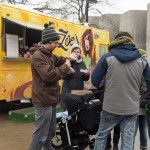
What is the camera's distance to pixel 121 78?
4207 millimetres

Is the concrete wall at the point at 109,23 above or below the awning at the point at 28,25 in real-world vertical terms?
above

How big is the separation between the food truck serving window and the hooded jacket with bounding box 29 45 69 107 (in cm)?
372

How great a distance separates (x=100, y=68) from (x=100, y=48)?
8269 millimetres

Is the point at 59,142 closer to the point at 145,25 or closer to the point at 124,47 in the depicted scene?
the point at 124,47

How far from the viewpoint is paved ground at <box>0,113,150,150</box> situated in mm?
6054

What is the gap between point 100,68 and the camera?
429cm

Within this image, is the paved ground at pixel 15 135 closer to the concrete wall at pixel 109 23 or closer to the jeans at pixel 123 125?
the jeans at pixel 123 125

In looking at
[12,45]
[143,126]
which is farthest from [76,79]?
[12,45]

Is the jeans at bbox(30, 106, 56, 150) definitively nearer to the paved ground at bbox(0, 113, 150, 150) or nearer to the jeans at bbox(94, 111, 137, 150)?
the jeans at bbox(94, 111, 137, 150)

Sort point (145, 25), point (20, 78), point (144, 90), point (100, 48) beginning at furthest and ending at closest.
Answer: point (145, 25) → point (100, 48) → point (20, 78) → point (144, 90)

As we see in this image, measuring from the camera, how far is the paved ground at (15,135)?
605 centimetres

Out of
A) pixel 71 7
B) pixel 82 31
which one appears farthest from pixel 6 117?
pixel 71 7

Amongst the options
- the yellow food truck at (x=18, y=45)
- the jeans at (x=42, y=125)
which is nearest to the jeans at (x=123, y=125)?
the jeans at (x=42, y=125)

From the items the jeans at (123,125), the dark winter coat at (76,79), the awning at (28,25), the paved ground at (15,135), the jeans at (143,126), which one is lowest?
the paved ground at (15,135)
